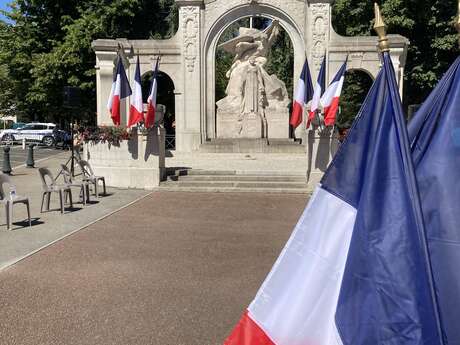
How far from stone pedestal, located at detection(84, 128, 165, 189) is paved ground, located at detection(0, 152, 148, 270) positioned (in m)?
0.56

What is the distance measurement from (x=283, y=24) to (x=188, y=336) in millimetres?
22758

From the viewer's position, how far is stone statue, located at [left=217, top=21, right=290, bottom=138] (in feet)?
78.4

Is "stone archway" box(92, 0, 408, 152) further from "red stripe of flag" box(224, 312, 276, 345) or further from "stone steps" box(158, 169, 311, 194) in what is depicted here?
"red stripe of flag" box(224, 312, 276, 345)

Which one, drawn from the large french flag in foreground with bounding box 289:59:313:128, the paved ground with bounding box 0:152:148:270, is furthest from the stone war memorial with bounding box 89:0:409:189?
the paved ground with bounding box 0:152:148:270

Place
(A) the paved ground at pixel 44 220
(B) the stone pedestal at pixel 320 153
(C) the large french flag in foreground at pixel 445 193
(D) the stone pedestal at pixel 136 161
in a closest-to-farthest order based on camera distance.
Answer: (C) the large french flag in foreground at pixel 445 193, (A) the paved ground at pixel 44 220, (B) the stone pedestal at pixel 320 153, (D) the stone pedestal at pixel 136 161

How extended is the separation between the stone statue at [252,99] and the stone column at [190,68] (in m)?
1.25

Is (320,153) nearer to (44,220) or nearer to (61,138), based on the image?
(44,220)

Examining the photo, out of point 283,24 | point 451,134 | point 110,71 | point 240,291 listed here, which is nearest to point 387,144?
point 451,134

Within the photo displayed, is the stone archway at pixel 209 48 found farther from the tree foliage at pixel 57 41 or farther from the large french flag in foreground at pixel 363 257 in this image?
the large french flag in foreground at pixel 363 257

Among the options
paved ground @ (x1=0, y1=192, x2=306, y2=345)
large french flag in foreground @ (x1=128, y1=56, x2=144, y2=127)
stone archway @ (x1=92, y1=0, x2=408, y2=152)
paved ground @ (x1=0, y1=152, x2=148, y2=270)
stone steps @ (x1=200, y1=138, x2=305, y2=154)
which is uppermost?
stone archway @ (x1=92, y1=0, x2=408, y2=152)

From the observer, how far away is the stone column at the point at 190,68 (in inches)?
974

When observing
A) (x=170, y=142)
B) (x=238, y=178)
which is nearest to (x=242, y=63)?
(x=170, y=142)

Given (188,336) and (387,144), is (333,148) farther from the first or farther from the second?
(387,144)

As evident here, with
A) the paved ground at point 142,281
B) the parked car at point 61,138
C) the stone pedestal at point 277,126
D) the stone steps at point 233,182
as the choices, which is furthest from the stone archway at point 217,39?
the paved ground at point 142,281
